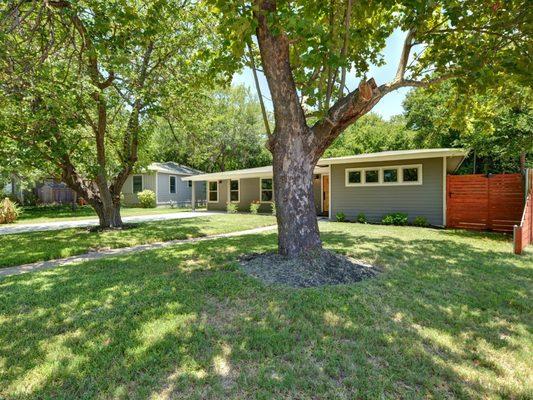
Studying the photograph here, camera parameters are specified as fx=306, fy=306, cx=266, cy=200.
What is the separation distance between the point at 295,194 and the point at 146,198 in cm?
2025

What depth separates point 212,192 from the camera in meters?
21.7

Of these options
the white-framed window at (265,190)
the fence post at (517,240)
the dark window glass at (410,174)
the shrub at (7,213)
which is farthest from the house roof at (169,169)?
the fence post at (517,240)

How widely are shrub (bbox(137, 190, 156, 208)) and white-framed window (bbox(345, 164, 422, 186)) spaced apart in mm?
15582

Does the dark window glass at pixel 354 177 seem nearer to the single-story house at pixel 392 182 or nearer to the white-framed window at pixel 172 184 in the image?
the single-story house at pixel 392 182

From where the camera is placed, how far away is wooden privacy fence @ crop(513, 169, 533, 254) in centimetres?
661

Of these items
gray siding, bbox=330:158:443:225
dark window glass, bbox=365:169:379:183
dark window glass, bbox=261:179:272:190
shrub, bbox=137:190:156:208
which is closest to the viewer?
gray siding, bbox=330:158:443:225

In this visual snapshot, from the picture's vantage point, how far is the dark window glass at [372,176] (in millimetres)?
12870

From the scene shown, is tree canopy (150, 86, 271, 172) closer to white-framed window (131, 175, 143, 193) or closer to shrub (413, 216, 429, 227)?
white-framed window (131, 175, 143, 193)

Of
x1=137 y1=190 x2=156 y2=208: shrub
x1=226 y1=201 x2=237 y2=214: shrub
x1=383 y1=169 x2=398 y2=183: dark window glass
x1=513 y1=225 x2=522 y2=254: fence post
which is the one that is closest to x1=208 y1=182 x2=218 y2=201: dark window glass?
x1=226 y1=201 x2=237 y2=214: shrub

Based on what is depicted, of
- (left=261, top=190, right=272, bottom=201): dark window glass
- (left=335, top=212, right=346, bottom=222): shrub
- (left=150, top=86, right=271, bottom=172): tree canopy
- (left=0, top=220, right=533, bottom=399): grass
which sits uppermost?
(left=150, top=86, right=271, bottom=172): tree canopy

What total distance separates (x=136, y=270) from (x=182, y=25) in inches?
295

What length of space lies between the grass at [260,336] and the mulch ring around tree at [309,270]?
263 millimetres

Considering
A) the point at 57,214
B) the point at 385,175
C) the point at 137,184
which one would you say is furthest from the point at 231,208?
the point at 137,184

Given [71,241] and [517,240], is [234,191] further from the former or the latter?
[517,240]
